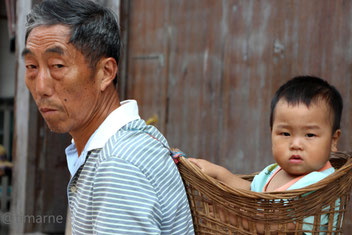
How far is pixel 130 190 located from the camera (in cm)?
134

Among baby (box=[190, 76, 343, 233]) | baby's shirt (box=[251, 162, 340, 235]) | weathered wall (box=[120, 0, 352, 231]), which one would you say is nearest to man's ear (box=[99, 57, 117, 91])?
baby (box=[190, 76, 343, 233])

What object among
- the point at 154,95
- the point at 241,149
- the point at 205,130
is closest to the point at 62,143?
the point at 154,95

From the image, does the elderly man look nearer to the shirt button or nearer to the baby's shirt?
the shirt button

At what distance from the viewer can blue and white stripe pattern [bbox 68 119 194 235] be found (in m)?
1.33

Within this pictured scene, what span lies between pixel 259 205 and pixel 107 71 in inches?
29.4

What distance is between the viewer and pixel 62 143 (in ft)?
13.6

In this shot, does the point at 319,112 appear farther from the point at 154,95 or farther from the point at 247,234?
the point at 154,95

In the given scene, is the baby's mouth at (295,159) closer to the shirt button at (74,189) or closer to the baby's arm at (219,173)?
the baby's arm at (219,173)

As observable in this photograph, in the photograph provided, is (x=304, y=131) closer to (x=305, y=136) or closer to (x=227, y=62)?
(x=305, y=136)

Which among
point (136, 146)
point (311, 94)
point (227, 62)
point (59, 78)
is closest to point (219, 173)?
point (311, 94)

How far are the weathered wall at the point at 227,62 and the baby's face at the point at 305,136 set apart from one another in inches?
33.7

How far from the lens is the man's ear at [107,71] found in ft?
5.36

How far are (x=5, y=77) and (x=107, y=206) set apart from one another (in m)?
6.71

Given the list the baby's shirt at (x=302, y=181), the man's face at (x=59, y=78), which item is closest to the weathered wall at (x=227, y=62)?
the baby's shirt at (x=302, y=181)
